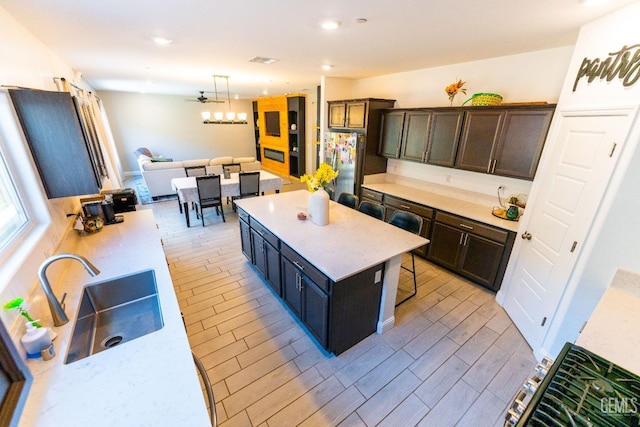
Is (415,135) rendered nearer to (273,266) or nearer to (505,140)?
(505,140)

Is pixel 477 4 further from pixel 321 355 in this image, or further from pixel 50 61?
pixel 50 61

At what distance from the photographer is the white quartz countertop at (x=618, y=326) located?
1.12m

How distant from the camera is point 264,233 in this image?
269 cm

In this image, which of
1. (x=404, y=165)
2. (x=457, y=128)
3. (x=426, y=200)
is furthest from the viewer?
(x=404, y=165)

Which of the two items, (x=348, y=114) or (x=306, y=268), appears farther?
(x=348, y=114)

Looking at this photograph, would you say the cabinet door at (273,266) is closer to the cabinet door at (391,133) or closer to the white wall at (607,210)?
the white wall at (607,210)

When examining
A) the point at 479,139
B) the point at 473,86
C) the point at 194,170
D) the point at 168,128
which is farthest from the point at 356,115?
the point at 168,128

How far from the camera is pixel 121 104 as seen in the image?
8.12m

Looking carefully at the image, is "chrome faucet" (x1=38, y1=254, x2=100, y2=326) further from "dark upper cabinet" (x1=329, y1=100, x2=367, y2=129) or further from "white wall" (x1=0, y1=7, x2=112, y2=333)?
"dark upper cabinet" (x1=329, y1=100, x2=367, y2=129)

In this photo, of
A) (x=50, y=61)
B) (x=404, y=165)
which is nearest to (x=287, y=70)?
(x=404, y=165)

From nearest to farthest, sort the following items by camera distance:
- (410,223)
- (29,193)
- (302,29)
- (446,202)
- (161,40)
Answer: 1. (29,193)
2. (302,29)
3. (161,40)
4. (410,223)
5. (446,202)

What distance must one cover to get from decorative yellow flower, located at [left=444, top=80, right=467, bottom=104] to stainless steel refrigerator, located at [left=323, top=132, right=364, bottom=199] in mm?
1340

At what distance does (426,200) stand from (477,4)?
90.0 inches

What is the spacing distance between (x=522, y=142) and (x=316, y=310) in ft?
8.79
